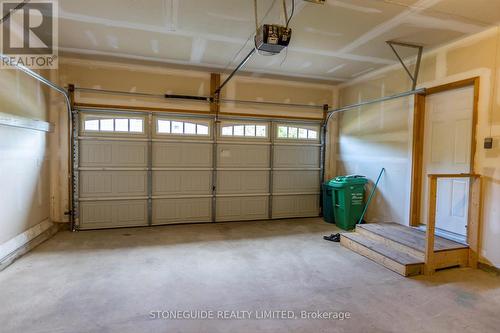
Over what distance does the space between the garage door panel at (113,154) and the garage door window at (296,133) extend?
102 inches

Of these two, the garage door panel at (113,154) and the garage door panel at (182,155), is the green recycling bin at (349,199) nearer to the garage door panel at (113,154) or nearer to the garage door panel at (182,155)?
the garage door panel at (182,155)

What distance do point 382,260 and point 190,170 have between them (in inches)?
135

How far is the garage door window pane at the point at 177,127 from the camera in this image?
17.2ft

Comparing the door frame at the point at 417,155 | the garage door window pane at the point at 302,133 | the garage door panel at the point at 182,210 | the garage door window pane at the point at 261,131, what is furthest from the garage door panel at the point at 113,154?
the door frame at the point at 417,155

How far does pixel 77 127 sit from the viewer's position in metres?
4.75

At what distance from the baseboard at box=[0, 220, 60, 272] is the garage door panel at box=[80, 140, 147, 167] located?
1.08 m

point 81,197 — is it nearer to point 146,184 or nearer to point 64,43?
point 146,184

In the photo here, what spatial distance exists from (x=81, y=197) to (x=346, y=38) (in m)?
4.70

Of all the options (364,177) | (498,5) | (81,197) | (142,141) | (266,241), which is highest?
(498,5)

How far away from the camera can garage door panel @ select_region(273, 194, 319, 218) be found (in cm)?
588

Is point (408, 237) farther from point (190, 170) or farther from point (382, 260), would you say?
point (190, 170)

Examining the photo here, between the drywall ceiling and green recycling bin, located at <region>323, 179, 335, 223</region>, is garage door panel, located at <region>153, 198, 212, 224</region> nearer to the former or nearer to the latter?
green recycling bin, located at <region>323, 179, 335, 223</region>

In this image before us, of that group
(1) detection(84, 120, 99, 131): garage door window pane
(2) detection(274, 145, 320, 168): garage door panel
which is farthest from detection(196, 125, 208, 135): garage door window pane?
(1) detection(84, 120, 99, 131): garage door window pane

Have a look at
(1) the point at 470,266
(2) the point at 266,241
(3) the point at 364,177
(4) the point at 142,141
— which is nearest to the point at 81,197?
(4) the point at 142,141
